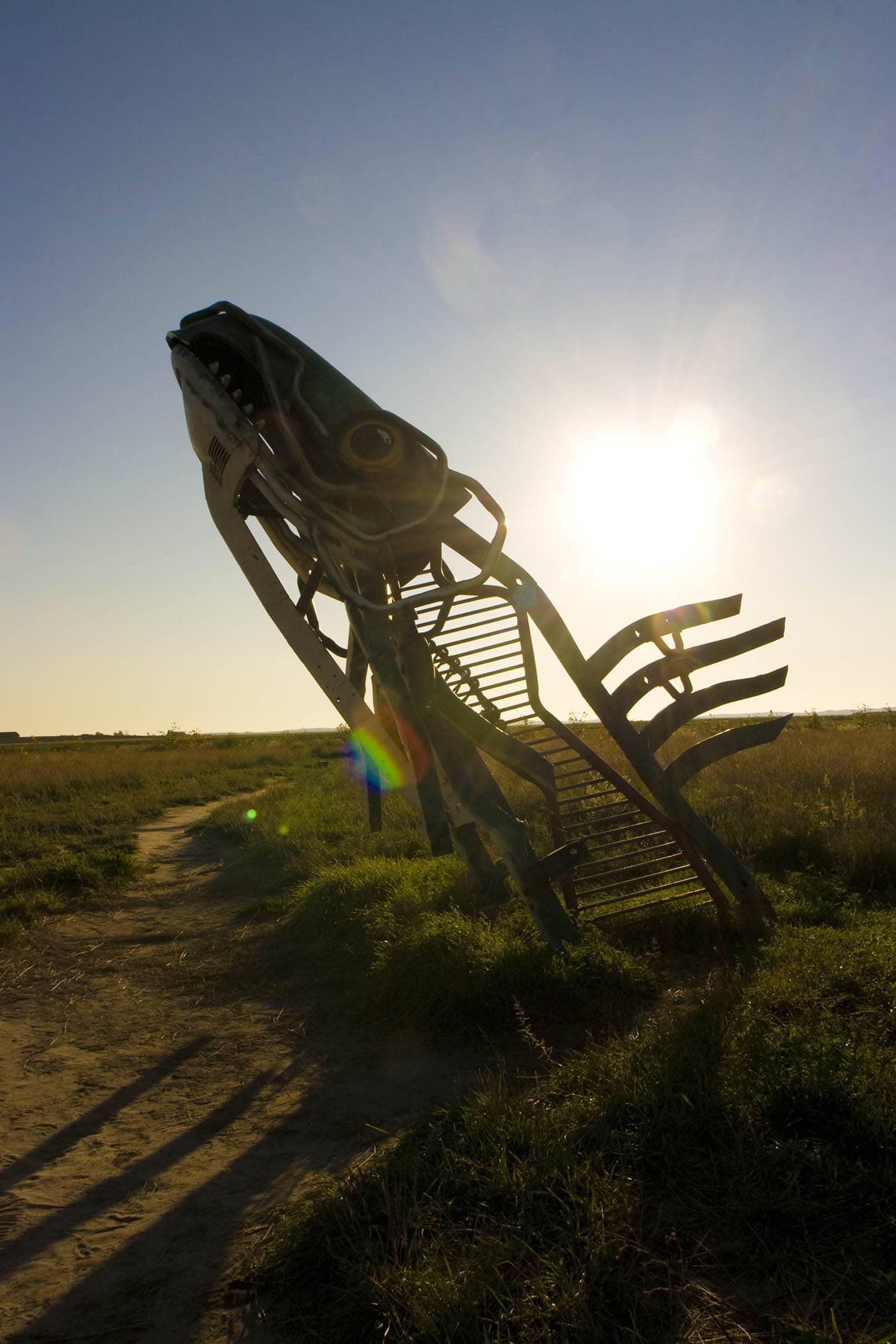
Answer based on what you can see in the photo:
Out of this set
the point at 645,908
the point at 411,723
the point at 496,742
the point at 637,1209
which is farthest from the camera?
the point at 645,908

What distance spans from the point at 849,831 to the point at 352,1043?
15.9 ft

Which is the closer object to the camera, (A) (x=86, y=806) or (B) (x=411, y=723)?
(B) (x=411, y=723)

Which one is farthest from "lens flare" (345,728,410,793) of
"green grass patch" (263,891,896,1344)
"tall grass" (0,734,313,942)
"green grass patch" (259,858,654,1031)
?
"tall grass" (0,734,313,942)

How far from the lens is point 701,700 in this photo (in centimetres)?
547

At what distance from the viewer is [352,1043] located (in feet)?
15.2

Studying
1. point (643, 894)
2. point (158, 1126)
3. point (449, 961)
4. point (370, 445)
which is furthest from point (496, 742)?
point (158, 1126)

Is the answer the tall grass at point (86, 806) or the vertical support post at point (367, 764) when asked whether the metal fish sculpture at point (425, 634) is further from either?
the tall grass at point (86, 806)

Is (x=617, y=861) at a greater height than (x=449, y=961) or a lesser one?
greater

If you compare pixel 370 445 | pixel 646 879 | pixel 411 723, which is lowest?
pixel 646 879

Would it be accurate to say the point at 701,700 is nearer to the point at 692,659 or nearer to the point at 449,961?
the point at 692,659

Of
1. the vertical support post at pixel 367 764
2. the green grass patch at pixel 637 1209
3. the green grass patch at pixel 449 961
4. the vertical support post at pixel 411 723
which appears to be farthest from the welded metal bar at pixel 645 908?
the green grass patch at pixel 637 1209

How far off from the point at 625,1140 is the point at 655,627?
3.23 m

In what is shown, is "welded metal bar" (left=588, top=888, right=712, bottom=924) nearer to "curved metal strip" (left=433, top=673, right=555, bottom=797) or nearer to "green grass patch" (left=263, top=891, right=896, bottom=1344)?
"curved metal strip" (left=433, top=673, right=555, bottom=797)

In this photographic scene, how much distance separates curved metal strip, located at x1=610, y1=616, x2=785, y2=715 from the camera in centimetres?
546
